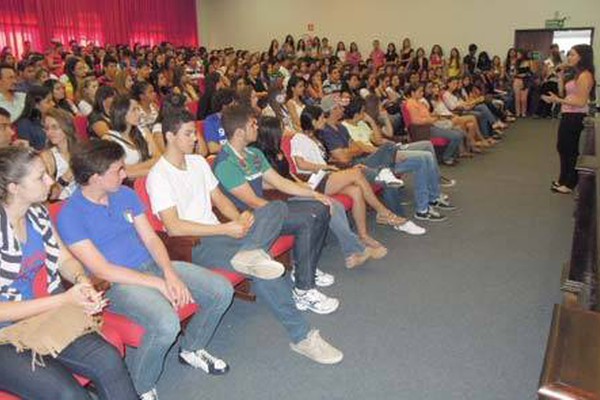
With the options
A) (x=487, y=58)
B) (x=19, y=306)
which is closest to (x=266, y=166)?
(x=19, y=306)

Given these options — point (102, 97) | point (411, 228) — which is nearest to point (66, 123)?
point (102, 97)

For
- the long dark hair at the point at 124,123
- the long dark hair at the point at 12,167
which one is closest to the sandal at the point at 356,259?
the long dark hair at the point at 124,123

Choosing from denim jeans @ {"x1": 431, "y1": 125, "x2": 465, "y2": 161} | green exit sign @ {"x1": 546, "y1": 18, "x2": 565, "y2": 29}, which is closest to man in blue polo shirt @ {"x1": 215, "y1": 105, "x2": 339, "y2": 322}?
denim jeans @ {"x1": 431, "y1": 125, "x2": 465, "y2": 161}

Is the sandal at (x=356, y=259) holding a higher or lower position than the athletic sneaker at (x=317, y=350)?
higher

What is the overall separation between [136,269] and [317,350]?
93 centimetres

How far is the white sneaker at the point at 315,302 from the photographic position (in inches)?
117

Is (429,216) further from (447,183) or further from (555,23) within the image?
(555,23)

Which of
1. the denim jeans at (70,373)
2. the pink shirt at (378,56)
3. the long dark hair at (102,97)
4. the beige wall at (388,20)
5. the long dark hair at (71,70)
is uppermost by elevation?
the beige wall at (388,20)

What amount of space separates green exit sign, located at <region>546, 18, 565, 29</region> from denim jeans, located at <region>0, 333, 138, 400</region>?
12.9 metres

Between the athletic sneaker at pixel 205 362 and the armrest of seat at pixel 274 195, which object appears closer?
the athletic sneaker at pixel 205 362

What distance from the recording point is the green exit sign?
1204cm

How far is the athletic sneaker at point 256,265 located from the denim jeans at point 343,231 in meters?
0.93

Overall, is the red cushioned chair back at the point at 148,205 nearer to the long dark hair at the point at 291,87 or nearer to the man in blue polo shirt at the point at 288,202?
the man in blue polo shirt at the point at 288,202

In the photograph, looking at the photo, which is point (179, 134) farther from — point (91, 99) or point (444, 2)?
point (444, 2)
